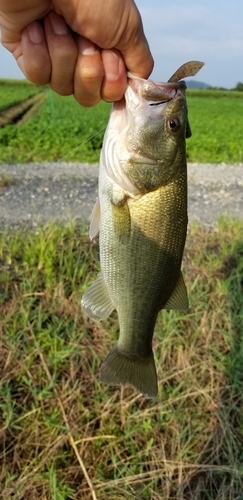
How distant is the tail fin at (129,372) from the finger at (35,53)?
3.51 feet

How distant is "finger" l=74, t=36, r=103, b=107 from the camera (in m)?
1.75

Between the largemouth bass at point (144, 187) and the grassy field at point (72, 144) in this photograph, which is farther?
the grassy field at point (72, 144)

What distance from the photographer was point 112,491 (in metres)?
3.37

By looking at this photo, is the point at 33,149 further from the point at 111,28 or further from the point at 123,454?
the point at 111,28

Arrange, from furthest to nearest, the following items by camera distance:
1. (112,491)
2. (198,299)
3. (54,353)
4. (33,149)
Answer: (33,149)
(198,299)
(54,353)
(112,491)

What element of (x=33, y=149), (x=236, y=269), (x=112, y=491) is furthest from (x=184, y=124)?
(x=33, y=149)

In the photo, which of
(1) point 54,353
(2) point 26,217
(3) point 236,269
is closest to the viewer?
(1) point 54,353

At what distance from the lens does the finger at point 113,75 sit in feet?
5.71

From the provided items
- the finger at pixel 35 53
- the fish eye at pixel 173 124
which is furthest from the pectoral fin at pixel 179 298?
the finger at pixel 35 53

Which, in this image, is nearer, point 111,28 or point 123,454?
point 111,28

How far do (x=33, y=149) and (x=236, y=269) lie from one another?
→ 9.35 metres

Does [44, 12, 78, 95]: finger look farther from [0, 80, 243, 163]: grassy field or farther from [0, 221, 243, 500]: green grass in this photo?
[0, 80, 243, 163]: grassy field

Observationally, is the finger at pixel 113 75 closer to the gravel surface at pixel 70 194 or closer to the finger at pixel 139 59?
the finger at pixel 139 59

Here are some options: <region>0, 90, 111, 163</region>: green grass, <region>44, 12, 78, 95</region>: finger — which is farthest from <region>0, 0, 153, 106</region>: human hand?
<region>0, 90, 111, 163</region>: green grass
